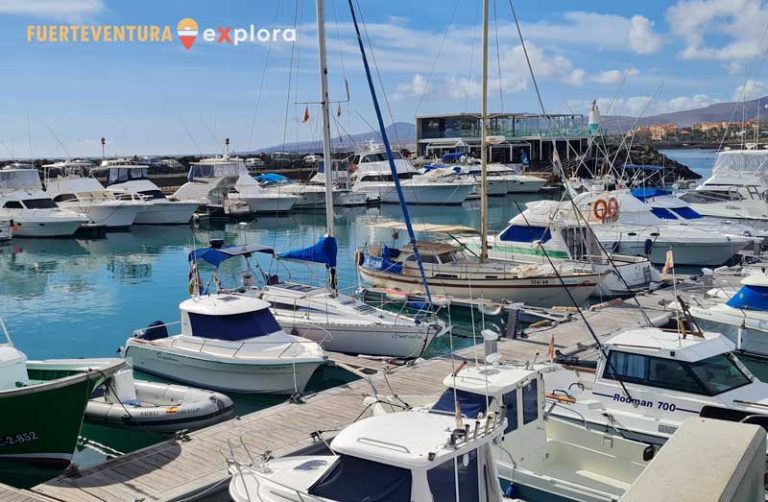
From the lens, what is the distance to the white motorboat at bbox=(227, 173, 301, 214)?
2279 inches

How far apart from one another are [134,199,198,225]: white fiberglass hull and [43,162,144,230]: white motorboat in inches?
36.9

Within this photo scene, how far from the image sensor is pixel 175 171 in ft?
292

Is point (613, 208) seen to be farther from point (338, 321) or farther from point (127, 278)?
point (127, 278)

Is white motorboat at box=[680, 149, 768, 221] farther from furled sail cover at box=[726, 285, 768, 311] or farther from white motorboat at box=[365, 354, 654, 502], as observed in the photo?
white motorboat at box=[365, 354, 654, 502]

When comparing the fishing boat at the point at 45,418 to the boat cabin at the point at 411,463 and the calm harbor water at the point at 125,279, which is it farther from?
the boat cabin at the point at 411,463

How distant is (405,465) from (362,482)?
54 centimetres

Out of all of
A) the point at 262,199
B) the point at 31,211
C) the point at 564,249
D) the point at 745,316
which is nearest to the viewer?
the point at 745,316

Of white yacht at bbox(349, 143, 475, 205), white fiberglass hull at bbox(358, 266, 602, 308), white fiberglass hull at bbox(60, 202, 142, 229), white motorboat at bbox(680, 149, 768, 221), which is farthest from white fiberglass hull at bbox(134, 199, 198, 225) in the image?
white fiberglass hull at bbox(358, 266, 602, 308)

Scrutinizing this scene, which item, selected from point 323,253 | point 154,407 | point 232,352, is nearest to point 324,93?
point 323,253

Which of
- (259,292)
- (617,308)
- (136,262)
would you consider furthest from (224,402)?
(136,262)

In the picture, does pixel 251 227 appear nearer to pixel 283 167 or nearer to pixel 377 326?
pixel 377 326

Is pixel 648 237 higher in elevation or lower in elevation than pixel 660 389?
lower

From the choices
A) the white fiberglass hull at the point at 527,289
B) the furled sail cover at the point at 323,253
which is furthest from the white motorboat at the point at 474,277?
the furled sail cover at the point at 323,253

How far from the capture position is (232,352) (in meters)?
15.8
